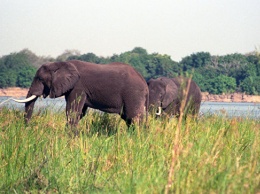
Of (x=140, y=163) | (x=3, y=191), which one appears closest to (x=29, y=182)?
(x=3, y=191)

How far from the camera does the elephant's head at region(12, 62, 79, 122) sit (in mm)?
10445

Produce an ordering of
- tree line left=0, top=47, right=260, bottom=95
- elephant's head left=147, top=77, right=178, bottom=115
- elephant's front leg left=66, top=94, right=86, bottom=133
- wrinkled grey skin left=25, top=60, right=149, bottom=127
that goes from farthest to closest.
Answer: tree line left=0, top=47, right=260, bottom=95, elephant's head left=147, top=77, right=178, bottom=115, wrinkled grey skin left=25, top=60, right=149, bottom=127, elephant's front leg left=66, top=94, right=86, bottom=133

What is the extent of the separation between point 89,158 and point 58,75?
4.69 m

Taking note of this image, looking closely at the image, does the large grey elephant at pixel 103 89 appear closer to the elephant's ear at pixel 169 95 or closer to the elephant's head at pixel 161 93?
the elephant's head at pixel 161 93

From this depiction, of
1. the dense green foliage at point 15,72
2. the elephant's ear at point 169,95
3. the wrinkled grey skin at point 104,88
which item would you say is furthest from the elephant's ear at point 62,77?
the dense green foliage at point 15,72

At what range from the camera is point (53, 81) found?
10.7m

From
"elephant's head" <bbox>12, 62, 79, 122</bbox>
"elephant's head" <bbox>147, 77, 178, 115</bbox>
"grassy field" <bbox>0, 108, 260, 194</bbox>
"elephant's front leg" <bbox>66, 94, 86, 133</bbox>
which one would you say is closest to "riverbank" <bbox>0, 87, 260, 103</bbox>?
"elephant's head" <bbox>147, 77, 178, 115</bbox>

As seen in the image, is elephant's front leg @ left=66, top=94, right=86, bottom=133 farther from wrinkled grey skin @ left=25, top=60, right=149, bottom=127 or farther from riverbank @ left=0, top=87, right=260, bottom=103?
riverbank @ left=0, top=87, right=260, bottom=103

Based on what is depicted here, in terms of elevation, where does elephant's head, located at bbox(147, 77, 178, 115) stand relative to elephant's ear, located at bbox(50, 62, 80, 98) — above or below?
below

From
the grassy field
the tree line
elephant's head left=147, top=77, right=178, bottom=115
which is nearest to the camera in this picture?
the grassy field

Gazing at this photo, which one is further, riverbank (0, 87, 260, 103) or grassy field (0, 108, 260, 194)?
riverbank (0, 87, 260, 103)

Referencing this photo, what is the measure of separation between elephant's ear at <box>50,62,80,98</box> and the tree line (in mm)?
55556

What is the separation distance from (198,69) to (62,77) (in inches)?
2855

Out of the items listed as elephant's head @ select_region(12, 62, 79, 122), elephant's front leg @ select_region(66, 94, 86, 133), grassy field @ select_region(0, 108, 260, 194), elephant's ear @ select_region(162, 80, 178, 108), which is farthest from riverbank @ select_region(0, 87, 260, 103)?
grassy field @ select_region(0, 108, 260, 194)
